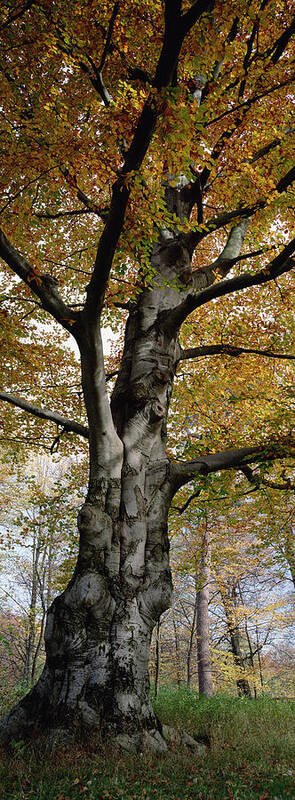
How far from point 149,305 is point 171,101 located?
349 cm

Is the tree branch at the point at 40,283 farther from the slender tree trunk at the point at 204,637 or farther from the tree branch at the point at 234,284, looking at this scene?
the slender tree trunk at the point at 204,637

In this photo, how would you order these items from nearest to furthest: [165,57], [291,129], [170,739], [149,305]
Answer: [165,57] → [170,739] → [149,305] → [291,129]

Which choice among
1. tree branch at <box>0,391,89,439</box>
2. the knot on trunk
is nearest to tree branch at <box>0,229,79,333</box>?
tree branch at <box>0,391,89,439</box>

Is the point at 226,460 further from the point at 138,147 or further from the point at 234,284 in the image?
the point at 138,147

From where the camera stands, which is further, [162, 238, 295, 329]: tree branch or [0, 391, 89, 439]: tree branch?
[0, 391, 89, 439]: tree branch

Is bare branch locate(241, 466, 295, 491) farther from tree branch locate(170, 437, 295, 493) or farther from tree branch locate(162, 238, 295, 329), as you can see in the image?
tree branch locate(162, 238, 295, 329)

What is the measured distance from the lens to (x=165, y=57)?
2.68 m

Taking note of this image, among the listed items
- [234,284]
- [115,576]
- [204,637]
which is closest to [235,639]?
[204,637]

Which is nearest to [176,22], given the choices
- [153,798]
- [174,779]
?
[153,798]

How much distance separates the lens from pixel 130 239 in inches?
204

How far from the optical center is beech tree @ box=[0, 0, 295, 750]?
4023 millimetres

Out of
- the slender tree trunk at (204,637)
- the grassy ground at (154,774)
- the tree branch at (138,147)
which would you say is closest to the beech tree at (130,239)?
the tree branch at (138,147)

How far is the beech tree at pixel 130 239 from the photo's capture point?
402 cm

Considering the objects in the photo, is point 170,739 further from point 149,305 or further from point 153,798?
point 149,305
